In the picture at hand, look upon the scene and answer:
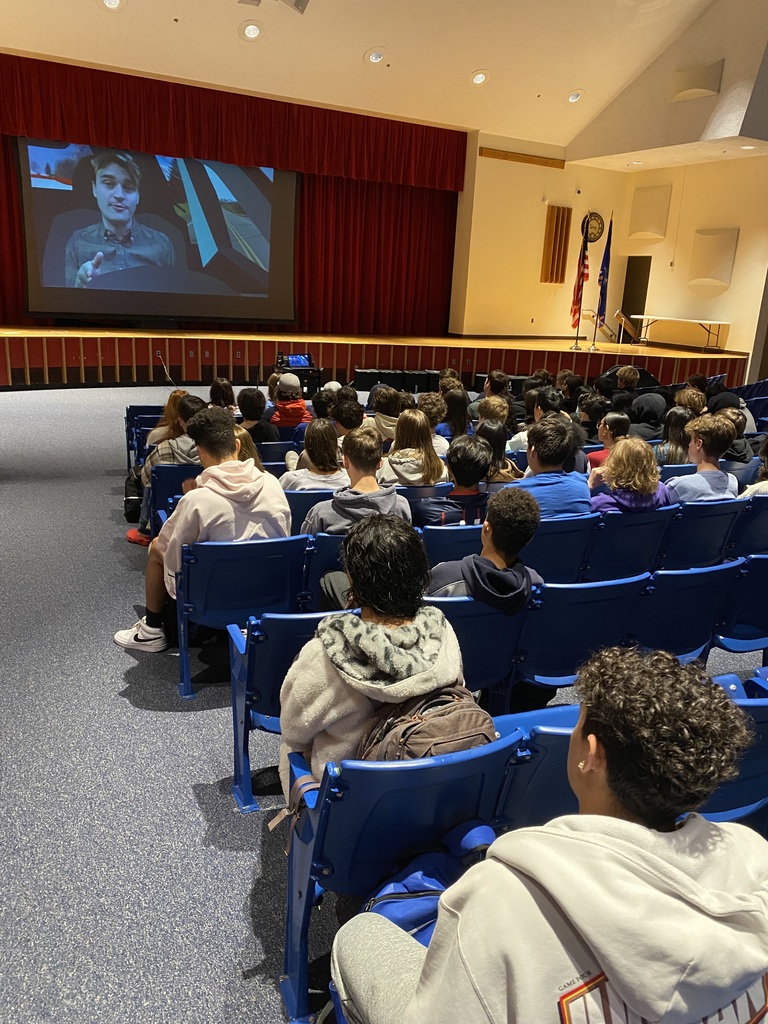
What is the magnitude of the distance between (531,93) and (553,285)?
11.9 ft

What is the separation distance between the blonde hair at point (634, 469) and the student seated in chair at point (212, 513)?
1602mm

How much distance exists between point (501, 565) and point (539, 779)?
0.87 m

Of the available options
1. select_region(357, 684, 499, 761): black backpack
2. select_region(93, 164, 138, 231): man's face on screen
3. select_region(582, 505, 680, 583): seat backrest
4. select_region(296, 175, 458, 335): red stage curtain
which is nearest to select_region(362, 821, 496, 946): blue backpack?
select_region(357, 684, 499, 761): black backpack

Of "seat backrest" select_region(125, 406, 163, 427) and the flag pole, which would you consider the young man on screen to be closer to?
"seat backrest" select_region(125, 406, 163, 427)

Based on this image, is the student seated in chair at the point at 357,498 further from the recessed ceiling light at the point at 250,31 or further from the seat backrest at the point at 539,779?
the recessed ceiling light at the point at 250,31

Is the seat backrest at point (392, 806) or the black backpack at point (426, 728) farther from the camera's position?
the black backpack at point (426, 728)

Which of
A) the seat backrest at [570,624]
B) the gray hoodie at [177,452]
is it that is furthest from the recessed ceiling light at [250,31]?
the seat backrest at [570,624]

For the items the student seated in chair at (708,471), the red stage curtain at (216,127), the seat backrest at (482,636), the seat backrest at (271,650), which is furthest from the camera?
the red stage curtain at (216,127)

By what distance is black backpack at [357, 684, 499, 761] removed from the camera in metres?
1.66

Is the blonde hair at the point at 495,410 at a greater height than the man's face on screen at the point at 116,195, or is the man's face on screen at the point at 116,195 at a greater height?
the man's face on screen at the point at 116,195

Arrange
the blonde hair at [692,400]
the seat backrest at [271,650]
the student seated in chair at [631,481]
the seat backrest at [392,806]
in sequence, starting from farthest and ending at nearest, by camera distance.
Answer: the blonde hair at [692,400], the student seated in chair at [631,481], the seat backrest at [271,650], the seat backrest at [392,806]

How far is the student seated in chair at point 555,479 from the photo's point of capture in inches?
143

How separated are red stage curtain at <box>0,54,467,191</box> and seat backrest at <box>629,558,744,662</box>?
10627 mm

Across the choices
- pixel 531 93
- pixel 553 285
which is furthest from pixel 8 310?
pixel 553 285
